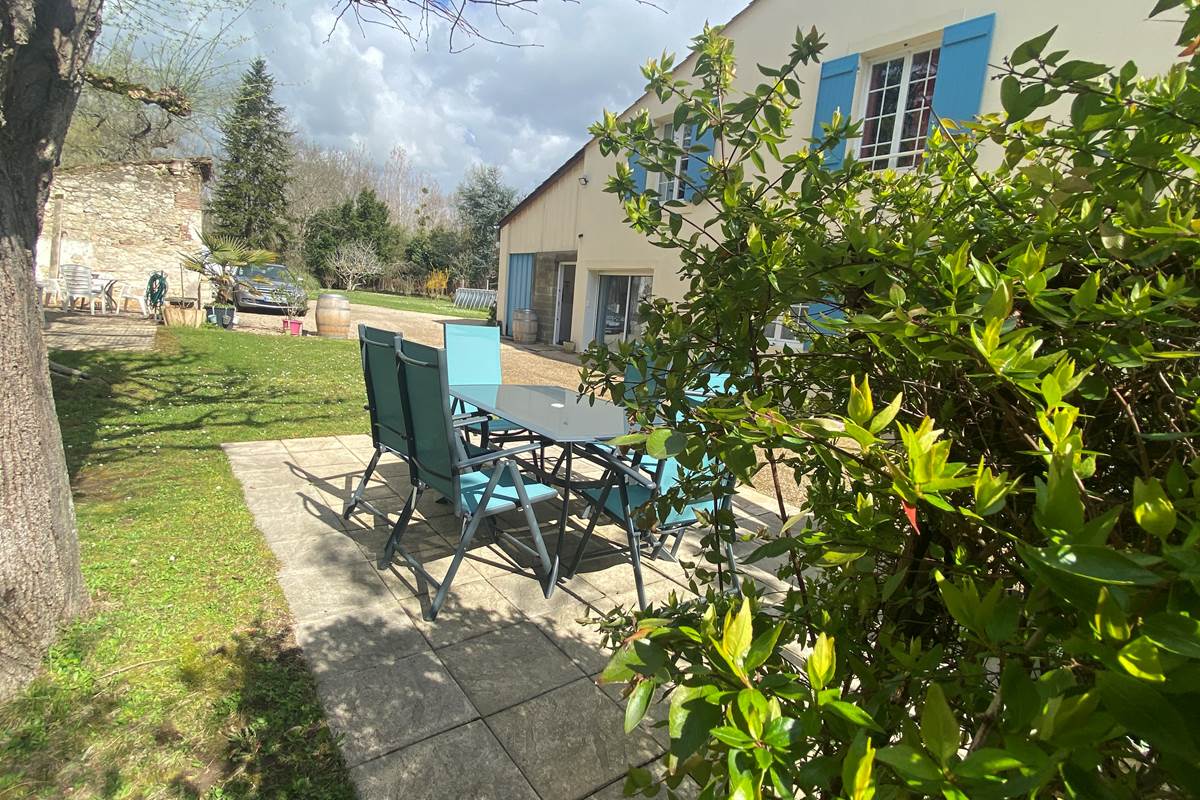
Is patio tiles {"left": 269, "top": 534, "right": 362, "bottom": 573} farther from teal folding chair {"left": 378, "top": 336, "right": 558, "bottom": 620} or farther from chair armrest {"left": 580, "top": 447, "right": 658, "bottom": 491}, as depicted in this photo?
chair armrest {"left": 580, "top": 447, "right": 658, "bottom": 491}

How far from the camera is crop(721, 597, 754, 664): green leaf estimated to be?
62 cm

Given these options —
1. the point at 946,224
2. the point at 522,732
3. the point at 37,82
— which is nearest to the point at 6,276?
the point at 37,82

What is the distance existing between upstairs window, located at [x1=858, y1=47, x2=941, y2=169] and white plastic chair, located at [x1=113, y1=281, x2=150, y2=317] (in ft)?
51.2

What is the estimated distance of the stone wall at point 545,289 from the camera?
15.8 meters

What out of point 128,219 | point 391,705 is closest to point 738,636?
point 391,705

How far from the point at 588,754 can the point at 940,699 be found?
1.77m

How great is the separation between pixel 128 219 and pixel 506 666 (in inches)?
709

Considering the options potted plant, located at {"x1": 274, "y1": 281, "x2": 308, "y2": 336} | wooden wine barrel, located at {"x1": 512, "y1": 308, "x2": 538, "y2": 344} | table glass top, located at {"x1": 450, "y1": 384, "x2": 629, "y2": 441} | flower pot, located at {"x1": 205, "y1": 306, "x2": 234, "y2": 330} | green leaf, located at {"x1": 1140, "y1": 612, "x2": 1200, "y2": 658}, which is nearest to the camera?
green leaf, located at {"x1": 1140, "y1": 612, "x2": 1200, "y2": 658}

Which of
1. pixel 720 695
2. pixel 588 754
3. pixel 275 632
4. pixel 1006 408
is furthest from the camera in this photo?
pixel 275 632

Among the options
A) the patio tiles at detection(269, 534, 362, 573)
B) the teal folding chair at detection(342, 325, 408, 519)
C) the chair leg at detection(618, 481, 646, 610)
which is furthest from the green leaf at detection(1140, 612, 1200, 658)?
the patio tiles at detection(269, 534, 362, 573)

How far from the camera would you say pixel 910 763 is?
48 cm

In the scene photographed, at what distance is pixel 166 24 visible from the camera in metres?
4.96

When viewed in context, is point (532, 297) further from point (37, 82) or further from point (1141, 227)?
point (1141, 227)

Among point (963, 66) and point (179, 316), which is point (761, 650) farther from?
point (179, 316)
